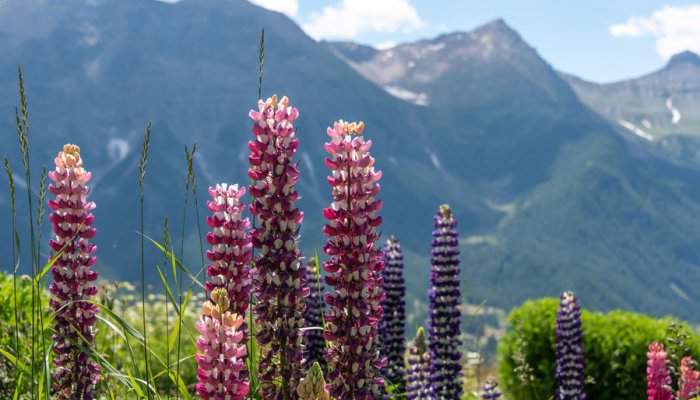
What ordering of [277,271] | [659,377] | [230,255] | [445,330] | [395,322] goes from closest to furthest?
1. [277,271]
2. [230,255]
3. [659,377]
4. [445,330]
5. [395,322]

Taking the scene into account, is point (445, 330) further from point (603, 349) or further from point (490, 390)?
point (603, 349)

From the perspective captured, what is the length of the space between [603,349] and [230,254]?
12.7 meters

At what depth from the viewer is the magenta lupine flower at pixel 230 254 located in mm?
3760

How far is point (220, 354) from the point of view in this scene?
3135 millimetres

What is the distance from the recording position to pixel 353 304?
3.74m

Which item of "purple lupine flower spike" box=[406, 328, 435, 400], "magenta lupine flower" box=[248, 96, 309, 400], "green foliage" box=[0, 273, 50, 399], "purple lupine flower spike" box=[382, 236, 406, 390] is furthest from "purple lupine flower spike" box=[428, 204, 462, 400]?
"magenta lupine flower" box=[248, 96, 309, 400]

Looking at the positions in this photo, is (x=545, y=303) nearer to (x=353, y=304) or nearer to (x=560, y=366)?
(x=560, y=366)

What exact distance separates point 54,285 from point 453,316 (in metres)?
4.68

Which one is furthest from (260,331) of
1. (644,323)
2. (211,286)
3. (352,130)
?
(644,323)

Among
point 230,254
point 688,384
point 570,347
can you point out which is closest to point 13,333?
point 230,254

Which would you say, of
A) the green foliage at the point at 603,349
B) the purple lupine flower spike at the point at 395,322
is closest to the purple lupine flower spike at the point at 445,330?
the purple lupine flower spike at the point at 395,322

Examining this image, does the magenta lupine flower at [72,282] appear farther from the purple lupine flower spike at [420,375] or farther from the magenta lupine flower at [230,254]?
the purple lupine flower spike at [420,375]

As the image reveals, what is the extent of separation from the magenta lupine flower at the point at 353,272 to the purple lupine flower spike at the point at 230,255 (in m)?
0.44

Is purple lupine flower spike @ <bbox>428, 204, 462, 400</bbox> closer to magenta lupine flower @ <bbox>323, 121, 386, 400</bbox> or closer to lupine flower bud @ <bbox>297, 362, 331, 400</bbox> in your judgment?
magenta lupine flower @ <bbox>323, 121, 386, 400</bbox>
